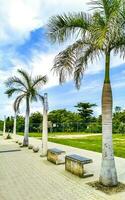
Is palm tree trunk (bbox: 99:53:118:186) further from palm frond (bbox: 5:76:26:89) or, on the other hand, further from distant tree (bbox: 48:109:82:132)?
distant tree (bbox: 48:109:82:132)

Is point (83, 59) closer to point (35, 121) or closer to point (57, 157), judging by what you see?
point (57, 157)

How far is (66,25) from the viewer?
9.41 m

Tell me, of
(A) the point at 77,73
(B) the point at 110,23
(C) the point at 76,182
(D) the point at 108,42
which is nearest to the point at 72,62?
(A) the point at 77,73

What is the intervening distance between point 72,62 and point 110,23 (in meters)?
2.45

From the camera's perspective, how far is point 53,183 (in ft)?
31.7

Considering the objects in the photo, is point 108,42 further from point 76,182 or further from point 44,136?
point 44,136

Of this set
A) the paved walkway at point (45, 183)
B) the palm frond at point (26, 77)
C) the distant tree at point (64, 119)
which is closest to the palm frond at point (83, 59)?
the paved walkway at point (45, 183)

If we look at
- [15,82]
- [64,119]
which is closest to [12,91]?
[15,82]

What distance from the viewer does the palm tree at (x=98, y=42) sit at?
8016mm

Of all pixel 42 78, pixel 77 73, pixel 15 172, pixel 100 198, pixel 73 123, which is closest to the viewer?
pixel 100 198

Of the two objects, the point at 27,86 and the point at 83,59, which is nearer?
the point at 83,59

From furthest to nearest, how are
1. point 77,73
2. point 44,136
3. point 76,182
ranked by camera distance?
point 44,136, point 77,73, point 76,182

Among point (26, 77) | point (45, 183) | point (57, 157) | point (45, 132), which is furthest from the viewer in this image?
point (26, 77)

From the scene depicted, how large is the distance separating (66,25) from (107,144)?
382 cm
